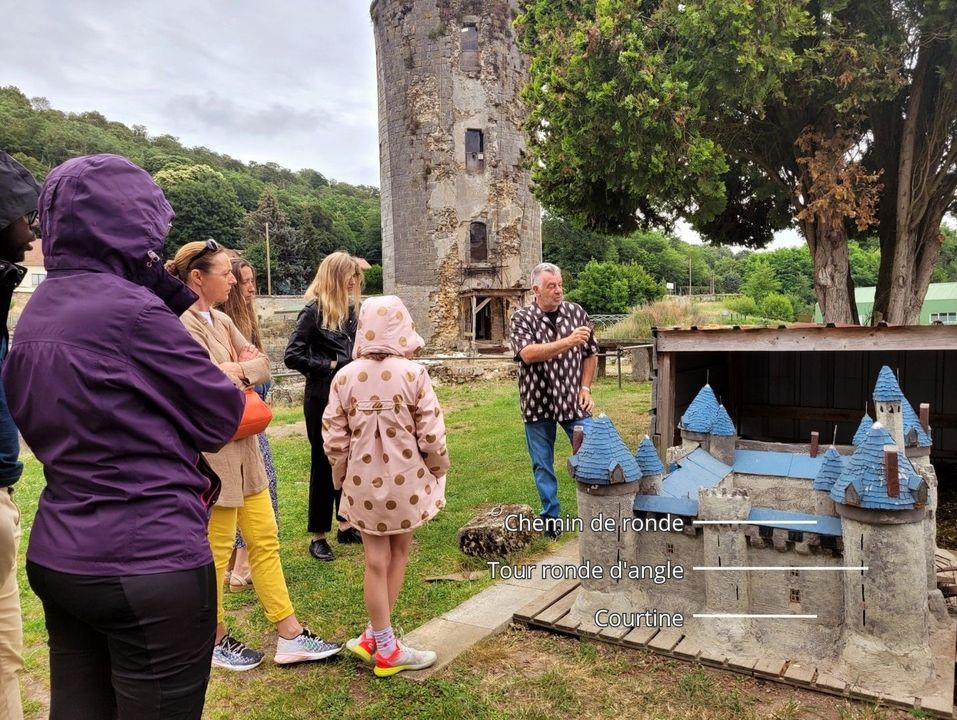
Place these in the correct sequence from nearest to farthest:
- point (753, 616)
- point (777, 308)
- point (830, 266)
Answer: point (753, 616) → point (830, 266) → point (777, 308)

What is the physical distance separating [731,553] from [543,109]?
23.0 ft

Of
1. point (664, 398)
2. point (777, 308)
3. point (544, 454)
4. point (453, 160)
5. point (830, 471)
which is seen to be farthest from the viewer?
point (777, 308)

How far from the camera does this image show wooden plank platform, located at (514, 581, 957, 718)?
313 centimetres

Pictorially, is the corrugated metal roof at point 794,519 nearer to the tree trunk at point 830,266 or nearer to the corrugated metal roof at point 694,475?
the corrugated metal roof at point 694,475

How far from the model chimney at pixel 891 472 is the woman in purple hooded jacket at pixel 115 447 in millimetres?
2925

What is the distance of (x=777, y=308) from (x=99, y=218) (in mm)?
55836

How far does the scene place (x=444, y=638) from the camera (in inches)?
155

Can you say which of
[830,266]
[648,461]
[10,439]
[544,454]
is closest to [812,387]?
[830,266]

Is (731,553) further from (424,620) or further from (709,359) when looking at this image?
(709,359)

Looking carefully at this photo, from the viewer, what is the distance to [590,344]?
5613 mm

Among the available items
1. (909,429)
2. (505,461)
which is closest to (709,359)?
(505,461)

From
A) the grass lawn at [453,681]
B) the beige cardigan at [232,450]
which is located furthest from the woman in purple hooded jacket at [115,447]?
the grass lawn at [453,681]

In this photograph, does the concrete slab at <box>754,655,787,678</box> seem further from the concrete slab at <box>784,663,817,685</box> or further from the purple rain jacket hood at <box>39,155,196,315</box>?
the purple rain jacket hood at <box>39,155,196,315</box>

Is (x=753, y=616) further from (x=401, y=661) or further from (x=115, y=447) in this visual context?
(x=115, y=447)
